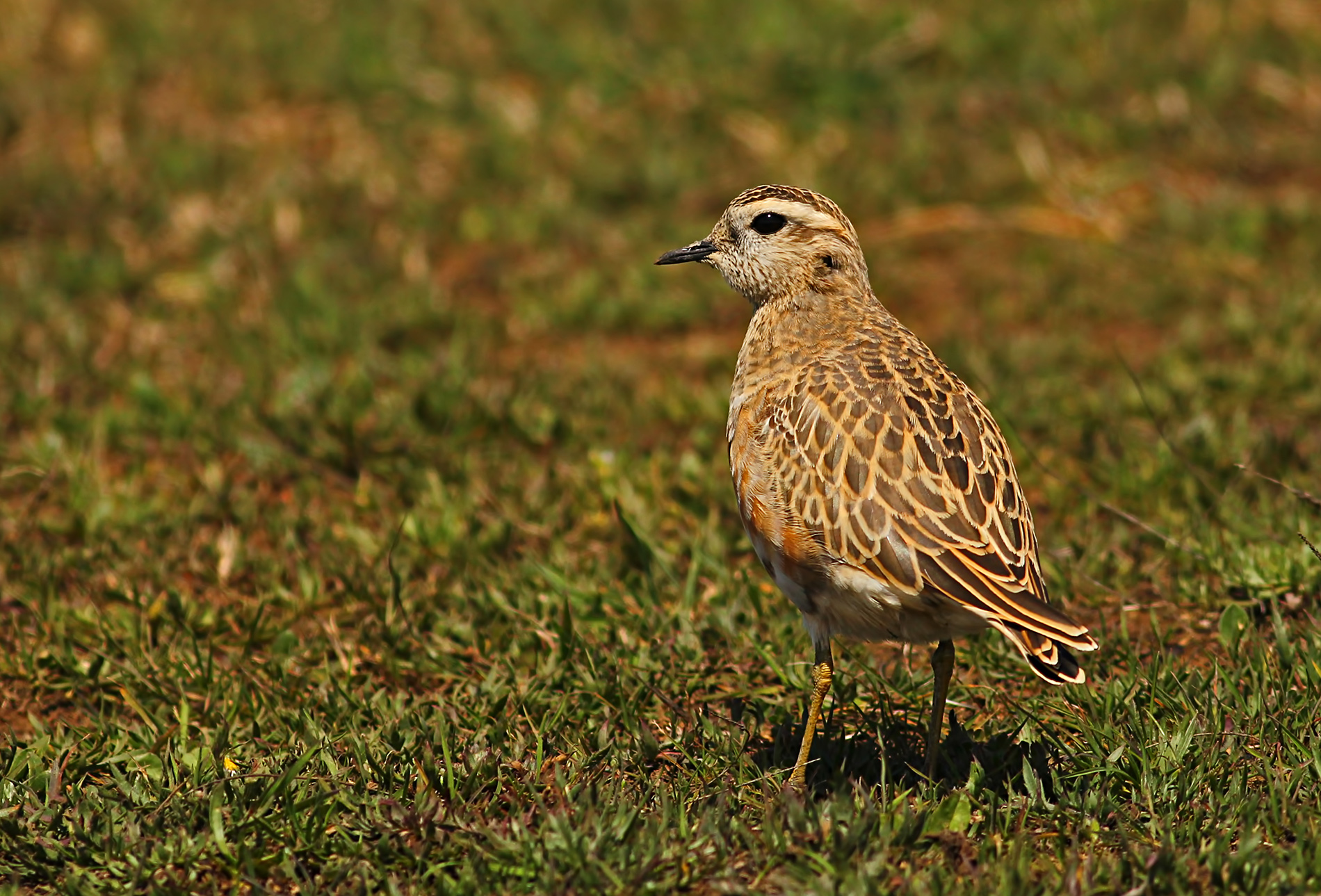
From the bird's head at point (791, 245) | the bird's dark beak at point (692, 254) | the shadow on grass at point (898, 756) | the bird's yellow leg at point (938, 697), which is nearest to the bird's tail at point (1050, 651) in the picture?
the shadow on grass at point (898, 756)

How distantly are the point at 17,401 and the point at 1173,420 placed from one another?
609 cm

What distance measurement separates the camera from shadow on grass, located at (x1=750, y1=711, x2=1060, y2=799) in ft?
17.4

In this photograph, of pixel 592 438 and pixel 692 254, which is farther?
pixel 592 438

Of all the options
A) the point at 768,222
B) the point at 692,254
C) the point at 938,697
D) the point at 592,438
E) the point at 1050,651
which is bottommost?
the point at 592,438

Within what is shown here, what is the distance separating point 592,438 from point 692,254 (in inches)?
72.4

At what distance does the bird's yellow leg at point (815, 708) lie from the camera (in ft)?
17.4

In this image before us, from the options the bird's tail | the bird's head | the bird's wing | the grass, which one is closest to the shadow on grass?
the grass

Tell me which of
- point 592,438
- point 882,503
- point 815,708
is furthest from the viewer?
point 592,438

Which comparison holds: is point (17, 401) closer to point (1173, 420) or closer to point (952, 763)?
point (952, 763)

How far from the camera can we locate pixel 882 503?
17.1 ft

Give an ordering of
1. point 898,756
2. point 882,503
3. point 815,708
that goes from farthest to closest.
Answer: point 898,756
point 815,708
point 882,503

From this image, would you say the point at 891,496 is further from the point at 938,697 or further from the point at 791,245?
the point at 791,245

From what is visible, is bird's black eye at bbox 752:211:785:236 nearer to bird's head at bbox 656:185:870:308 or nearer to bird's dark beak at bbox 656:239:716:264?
bird's head at bbox 656:185:870:308

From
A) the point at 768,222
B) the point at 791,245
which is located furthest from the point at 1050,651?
the point at 768,222
